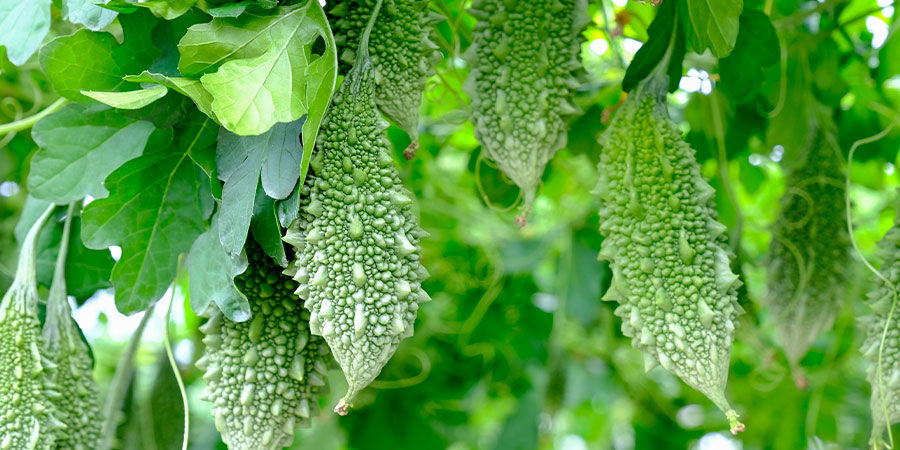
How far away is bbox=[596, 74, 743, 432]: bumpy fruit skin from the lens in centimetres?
93

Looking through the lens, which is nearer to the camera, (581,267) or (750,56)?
(750,56)

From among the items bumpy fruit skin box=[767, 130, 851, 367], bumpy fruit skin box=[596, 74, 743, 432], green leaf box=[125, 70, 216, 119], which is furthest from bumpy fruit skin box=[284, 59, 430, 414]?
bumpy fruit skin box=[767, 130, 851, 367]

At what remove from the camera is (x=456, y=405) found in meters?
2.53

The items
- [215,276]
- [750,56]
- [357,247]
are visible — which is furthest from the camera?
[750,56]

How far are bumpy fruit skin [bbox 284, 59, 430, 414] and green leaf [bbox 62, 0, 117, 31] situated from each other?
0.31 meters

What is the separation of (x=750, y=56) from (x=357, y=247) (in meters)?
0.73

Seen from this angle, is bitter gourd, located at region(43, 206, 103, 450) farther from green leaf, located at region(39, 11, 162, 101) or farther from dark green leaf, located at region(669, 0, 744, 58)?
dark green leaf, located at region(669, 0, 744, 58)

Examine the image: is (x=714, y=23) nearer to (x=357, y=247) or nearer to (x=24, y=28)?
(x=357, y=247)

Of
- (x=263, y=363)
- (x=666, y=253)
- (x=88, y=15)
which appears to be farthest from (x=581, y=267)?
(x=88, y=15)

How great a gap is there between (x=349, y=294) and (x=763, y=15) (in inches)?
30.4

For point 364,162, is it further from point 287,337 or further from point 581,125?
point 581,125

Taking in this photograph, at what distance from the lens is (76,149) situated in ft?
3.69

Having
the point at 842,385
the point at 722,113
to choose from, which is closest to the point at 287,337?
the point at 722,113

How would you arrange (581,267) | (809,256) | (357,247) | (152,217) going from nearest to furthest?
(357,247) < (152,217) < (809,256) < (581,267)
